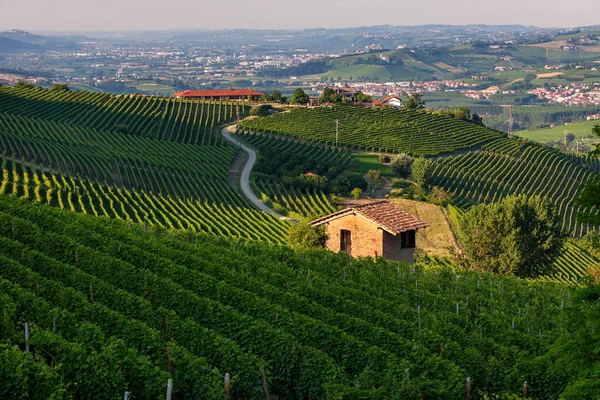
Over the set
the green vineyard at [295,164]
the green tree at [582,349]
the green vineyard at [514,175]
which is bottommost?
the green vineyard at [514,175]

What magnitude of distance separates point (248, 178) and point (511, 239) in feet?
111

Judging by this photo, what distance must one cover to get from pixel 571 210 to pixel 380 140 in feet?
84.7

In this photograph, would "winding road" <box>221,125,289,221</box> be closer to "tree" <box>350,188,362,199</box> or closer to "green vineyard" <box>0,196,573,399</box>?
"tree" <box>350,188,362,199</box>

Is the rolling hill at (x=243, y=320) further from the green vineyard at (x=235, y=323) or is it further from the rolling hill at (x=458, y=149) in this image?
the rolling hill at (x=458, y=149)

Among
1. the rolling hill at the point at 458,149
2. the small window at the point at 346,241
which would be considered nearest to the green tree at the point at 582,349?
the small window at the point at 346,241

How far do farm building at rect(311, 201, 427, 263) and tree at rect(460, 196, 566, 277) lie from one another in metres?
9.10

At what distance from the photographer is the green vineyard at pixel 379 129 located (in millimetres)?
93038

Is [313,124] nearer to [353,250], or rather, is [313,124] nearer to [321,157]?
[321,157]

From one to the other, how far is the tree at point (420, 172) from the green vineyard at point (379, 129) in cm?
1234

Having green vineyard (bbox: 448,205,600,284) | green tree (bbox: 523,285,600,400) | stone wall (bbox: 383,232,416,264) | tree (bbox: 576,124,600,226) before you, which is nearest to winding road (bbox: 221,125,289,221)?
green vineyard (bbox: 448,205,600,284)

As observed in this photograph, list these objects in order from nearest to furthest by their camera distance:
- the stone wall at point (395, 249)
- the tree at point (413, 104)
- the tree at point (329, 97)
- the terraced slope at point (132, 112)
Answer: the stone wall at point (395, 249) < the terraced slope at point (132, 112) < the tree at point (329, 97) < the tree at point (413, 104)

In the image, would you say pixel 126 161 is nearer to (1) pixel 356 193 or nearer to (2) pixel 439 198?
(1) pixel 356 193

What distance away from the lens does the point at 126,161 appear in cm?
6575

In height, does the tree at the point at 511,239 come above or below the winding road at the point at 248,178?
above
